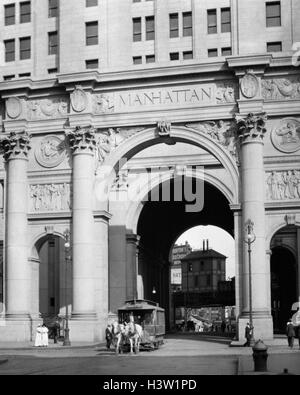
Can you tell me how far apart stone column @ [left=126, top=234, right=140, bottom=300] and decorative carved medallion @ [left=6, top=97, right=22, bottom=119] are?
1108cm

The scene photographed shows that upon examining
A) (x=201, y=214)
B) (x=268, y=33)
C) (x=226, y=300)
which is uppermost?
(x=268, y=33)

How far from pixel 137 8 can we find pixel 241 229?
20787 millimetres

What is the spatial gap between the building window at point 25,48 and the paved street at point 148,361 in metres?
26.3

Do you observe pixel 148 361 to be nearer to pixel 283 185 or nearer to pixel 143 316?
pixel 143 316

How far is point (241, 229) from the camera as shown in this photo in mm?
41812

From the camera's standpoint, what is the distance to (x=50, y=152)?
1781 inches

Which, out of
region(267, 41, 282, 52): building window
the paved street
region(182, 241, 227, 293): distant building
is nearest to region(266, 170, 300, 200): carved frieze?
the paved street

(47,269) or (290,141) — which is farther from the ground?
(290,141)

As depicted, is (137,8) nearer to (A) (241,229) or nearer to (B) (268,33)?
(B) (268,33)

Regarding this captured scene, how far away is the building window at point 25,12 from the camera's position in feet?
190

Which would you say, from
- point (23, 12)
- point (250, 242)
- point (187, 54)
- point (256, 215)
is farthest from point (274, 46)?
point (23, 12)

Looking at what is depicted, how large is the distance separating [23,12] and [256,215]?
90.3ft
